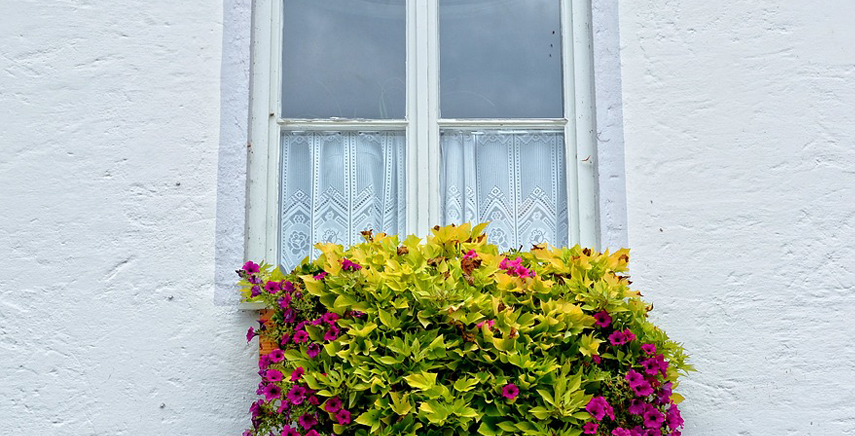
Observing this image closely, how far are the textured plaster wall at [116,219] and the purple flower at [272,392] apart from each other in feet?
0.83

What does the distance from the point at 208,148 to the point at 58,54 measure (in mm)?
656

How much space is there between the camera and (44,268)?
3326 millimetres

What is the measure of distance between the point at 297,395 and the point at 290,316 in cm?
27

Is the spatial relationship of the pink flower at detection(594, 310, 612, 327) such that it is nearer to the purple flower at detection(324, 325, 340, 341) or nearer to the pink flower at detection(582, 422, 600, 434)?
the pink flower at detection(582, 422, 600, 434)

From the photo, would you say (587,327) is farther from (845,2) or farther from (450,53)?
(845,2)

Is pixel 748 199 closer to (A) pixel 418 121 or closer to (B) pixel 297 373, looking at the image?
(A) pixel 418 121

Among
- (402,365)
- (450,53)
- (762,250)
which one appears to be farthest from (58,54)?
(762,250)

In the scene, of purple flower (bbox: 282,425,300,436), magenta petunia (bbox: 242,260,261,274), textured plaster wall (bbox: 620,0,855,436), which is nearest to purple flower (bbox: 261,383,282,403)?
purple flower (bbox: 282,425,300,436)

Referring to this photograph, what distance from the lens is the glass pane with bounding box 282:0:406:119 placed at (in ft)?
12.0

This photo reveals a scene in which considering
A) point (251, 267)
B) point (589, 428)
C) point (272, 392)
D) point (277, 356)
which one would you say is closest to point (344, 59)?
point (251, 267)

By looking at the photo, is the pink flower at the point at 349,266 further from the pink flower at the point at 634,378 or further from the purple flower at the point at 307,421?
the pink flower at the point at 634,378

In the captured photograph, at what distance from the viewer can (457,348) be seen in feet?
9.74

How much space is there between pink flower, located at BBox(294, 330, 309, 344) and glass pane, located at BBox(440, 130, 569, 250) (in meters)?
0.78

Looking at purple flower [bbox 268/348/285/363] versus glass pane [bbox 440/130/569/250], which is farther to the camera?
glass pane [bbox 440/130/569/250]
